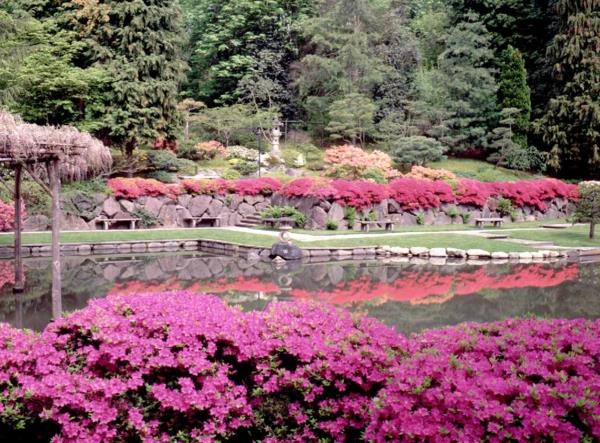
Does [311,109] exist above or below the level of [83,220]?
above

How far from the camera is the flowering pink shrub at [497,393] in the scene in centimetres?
265

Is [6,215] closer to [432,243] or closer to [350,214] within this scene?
[350,214]

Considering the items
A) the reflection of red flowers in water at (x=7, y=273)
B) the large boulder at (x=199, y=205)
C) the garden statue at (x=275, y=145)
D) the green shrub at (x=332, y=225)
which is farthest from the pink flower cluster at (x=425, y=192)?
the reflection of red flowers in water at (x=7, y=273)

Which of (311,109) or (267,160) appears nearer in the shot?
(267,160)

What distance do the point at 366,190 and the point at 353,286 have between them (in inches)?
344

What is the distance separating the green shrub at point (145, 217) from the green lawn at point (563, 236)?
10557 millimetres

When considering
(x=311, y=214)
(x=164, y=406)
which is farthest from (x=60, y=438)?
(x=311, y=214)

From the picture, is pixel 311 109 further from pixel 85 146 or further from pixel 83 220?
pixel 85 146

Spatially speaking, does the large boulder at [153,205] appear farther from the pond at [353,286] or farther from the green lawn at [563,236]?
the green lawn at [563,236]

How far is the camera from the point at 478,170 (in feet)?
91.5

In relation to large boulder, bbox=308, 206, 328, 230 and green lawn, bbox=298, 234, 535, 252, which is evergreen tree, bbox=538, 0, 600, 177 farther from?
green lawn, bbox=298, 234, 535, 252

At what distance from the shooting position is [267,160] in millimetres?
25562

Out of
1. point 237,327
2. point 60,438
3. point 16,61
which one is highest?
point 16,61

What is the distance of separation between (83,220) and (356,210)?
818 cm
